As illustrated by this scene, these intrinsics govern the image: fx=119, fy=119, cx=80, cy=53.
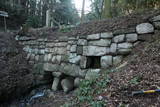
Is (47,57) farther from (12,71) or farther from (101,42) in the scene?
(101,42)

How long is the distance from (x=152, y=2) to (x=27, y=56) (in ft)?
15.4

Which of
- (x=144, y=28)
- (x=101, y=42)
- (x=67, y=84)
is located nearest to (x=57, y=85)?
(x=67, y=84)

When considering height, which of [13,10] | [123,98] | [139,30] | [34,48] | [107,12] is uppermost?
[13,10]

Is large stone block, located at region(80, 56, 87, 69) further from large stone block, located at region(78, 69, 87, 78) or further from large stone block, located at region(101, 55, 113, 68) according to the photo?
large stone block, located at region(101, 55, 113, 68)

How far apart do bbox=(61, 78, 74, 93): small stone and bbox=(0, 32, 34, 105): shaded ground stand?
3.88 ft

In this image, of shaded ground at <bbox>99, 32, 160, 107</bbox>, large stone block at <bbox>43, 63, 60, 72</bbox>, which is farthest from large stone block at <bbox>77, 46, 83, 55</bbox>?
shaded ground at <bbox>99, 32, 160, 107</bbox>

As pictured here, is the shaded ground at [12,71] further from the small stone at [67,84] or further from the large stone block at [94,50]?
the large stone block at [94,50]

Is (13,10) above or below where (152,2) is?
above

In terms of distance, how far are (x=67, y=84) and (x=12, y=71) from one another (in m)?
Answer: 1.81

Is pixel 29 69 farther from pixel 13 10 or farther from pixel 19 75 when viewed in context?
pixel 13 10

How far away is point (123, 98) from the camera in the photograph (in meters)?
1.48

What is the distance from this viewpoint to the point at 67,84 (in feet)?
11.7

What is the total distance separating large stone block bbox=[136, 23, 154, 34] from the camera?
254cm

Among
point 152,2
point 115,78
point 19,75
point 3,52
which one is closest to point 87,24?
point 152,2
